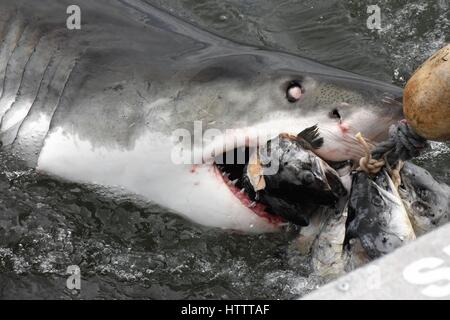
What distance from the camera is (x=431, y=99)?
4.60ft

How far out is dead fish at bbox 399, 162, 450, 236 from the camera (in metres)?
1.66

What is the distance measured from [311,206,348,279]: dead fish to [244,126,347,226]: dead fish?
41 mm

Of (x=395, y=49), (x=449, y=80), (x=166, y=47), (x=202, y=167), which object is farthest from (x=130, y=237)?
(x=395, y=49)

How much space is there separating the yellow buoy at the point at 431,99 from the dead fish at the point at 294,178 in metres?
0.24

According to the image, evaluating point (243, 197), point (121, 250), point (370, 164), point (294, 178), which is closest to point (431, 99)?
point (370, 164)

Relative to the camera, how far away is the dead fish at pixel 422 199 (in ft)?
5.45

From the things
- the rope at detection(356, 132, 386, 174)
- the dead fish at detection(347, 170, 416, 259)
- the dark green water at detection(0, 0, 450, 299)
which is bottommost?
the dark green water at detection(0, 0, 450, 299)

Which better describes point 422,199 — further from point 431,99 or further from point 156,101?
point 156,101

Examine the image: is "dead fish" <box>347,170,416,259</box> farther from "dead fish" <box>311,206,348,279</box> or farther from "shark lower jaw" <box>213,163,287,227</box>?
"shark lower jaw" <box>213,163,287,227</box>

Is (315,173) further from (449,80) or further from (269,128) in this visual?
(449,80)

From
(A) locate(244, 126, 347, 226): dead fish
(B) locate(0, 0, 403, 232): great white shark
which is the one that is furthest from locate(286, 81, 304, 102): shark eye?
(A) locate(244, 126, 347, 226): dead fish

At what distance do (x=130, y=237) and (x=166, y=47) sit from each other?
1.62 ft

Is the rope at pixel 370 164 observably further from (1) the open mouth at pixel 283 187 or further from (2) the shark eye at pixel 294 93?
(2) the shark eye at pixel 294 93

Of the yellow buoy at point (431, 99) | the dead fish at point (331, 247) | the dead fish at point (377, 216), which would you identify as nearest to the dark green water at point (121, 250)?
the dead fish at point (331, 247)
